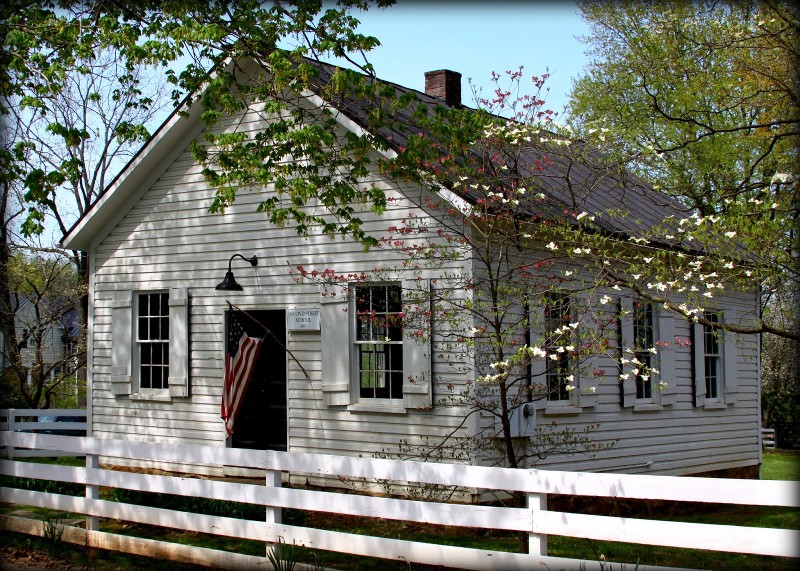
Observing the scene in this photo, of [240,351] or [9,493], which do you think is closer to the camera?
[9,493]

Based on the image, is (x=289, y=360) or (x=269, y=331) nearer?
(x=269, y=331)

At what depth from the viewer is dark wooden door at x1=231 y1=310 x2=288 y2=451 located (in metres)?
13.2

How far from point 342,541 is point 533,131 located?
495 centimetres

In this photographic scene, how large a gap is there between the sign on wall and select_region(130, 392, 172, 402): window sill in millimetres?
2728

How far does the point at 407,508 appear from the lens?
23.7 feet

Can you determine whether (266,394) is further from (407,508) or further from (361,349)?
(407,508)

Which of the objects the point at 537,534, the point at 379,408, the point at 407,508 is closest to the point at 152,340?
the point at 379,408

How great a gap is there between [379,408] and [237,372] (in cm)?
235

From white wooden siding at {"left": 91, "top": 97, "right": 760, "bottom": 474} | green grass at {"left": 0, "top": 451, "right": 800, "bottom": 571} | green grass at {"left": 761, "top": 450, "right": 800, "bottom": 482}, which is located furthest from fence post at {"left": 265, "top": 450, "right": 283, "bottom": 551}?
green grass at {"left": 761, "top": 450, "right": 800, "bottom": 482}

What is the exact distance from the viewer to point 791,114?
17.4 metres

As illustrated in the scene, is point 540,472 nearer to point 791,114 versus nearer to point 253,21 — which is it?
point 253,21

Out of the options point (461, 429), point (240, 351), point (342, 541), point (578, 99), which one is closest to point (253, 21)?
point (240, 351)

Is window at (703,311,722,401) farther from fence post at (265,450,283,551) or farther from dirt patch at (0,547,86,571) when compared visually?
dirt patch at (0,547,86,571)

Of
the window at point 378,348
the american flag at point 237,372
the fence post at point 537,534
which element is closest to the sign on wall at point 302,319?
the american flag at point 237,372
